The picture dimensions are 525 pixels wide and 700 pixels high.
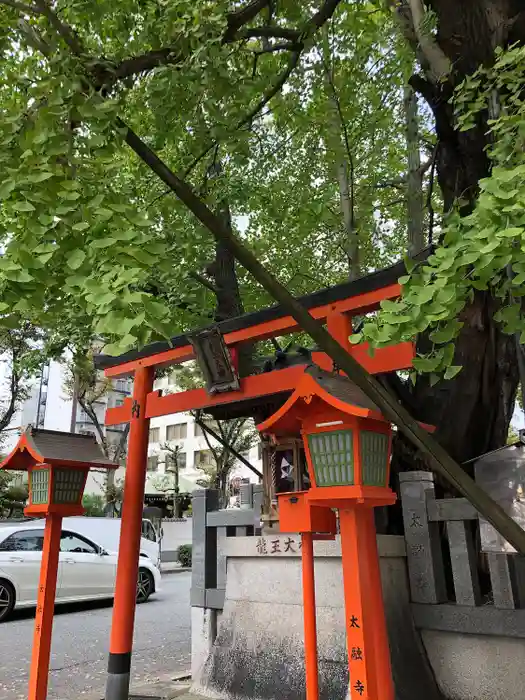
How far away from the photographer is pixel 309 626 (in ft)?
12.3

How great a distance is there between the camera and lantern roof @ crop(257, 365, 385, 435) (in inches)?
132

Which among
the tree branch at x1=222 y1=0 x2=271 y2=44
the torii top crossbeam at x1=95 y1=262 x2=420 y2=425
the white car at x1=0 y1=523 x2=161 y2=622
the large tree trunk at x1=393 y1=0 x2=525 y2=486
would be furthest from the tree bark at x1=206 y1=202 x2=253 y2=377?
the white car at x1=0 y1=523 x2=161 y2=622

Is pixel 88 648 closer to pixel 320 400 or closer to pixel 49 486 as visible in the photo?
pixel 49 486

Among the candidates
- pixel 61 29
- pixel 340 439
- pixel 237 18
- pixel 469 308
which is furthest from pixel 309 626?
pixel 237 18

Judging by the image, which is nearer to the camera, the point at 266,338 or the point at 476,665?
the point at 476,665

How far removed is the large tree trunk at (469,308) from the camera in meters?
5.51

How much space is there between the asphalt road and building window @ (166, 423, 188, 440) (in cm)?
2856

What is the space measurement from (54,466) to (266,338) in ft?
8.26

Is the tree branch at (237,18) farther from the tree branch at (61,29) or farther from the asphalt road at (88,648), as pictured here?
the asphalt road at (88,648)

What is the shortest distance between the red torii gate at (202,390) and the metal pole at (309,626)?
5.40ft

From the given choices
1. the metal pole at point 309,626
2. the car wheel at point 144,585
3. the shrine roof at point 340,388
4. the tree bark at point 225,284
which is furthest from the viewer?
the car wheel at point 144,585

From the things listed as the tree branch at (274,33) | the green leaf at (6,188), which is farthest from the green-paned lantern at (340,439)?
the tree branch at (274,33)

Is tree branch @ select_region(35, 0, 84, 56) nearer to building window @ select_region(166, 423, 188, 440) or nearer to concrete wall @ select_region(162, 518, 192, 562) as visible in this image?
concrete wall @ select_region(162, 518, 192, 562)

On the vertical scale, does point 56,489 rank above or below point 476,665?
above
